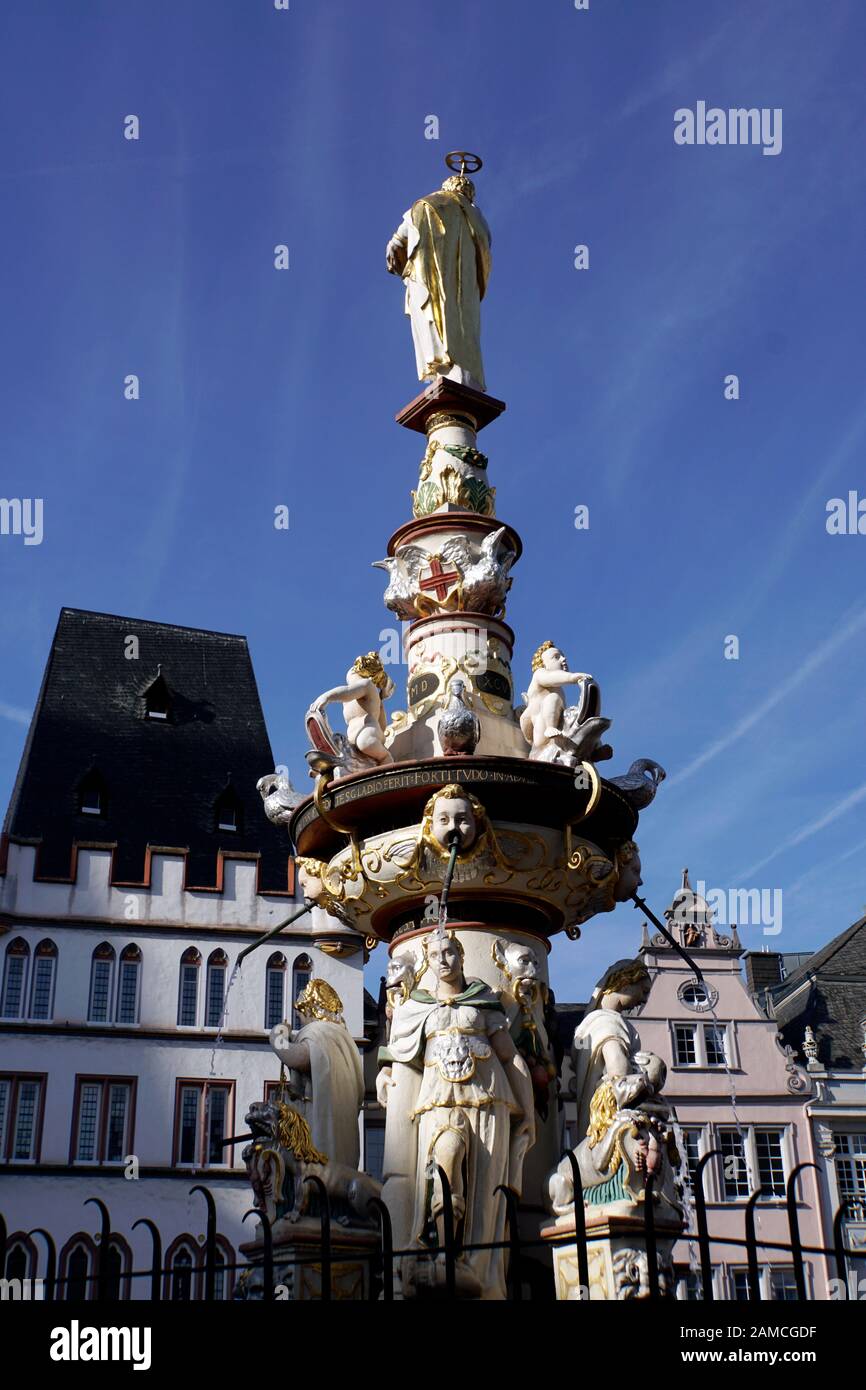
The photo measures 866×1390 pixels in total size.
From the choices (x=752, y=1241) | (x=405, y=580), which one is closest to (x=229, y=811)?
(x=405, y=580)

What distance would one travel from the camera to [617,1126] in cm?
897

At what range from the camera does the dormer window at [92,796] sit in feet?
135

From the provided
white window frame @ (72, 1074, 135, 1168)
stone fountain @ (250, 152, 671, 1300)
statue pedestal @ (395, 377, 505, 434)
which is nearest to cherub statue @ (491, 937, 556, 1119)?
stone fountain @ (250, 152, 671, 1300)

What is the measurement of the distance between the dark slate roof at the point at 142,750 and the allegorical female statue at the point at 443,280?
2686 cm

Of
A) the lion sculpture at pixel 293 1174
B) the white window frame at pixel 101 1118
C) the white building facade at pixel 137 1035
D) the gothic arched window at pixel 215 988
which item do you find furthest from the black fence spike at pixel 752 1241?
the gothic arched window at pixel 215 988

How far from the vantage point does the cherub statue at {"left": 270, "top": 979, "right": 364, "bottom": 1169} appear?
10.6 metres

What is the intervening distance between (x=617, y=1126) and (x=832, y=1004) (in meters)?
34.8

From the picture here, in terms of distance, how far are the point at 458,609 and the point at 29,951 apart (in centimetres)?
2761

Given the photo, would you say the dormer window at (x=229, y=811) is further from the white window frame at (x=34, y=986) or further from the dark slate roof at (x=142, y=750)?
the white window frame at (x=34, y=986)

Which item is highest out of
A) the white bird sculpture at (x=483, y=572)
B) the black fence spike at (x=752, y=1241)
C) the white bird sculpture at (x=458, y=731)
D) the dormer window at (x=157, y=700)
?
the dormer window at (x=157, y=700)

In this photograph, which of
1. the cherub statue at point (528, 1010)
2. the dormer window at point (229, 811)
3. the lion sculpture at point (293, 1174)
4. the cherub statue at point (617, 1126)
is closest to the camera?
the cherub statue at point (617, 1126)

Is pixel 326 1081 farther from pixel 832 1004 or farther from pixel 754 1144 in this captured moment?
pixel 832 1004

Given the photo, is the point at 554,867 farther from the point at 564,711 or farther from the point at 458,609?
the point at 458,609

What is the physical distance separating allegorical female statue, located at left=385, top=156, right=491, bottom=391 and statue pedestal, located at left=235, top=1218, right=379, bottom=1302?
27.0 feet
